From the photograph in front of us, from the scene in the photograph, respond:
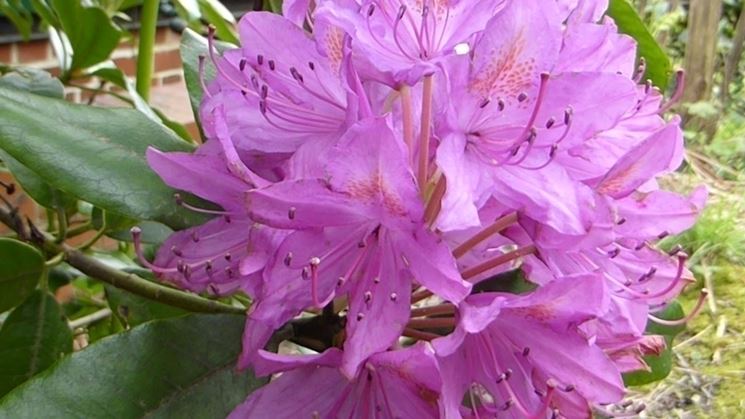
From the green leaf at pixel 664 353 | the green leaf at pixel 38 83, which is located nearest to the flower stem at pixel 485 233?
the green leaf at pixel 664 353

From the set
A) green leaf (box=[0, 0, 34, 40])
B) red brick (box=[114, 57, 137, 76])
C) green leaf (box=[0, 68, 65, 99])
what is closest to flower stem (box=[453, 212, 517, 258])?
green leaf (box=[0, 68, 65, 99])

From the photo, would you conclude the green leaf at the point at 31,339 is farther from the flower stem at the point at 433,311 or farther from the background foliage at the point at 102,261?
the flower stem at the point at 433,311

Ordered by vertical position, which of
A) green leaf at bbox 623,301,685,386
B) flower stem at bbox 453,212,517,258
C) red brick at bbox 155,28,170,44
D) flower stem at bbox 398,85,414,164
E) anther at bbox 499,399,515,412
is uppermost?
flower stem at bbox 398,85,414,164

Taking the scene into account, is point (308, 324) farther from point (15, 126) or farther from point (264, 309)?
point (15, 126)

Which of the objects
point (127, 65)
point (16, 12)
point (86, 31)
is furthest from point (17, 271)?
point (127, 65)

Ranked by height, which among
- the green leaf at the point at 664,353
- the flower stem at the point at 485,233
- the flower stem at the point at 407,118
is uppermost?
the flower stem at the point at 407,118

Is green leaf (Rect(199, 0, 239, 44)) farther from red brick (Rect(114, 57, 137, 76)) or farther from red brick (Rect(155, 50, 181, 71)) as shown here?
red brick (Rect(155, 50, 181, 71))

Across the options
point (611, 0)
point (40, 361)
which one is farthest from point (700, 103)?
point (40, 361)
